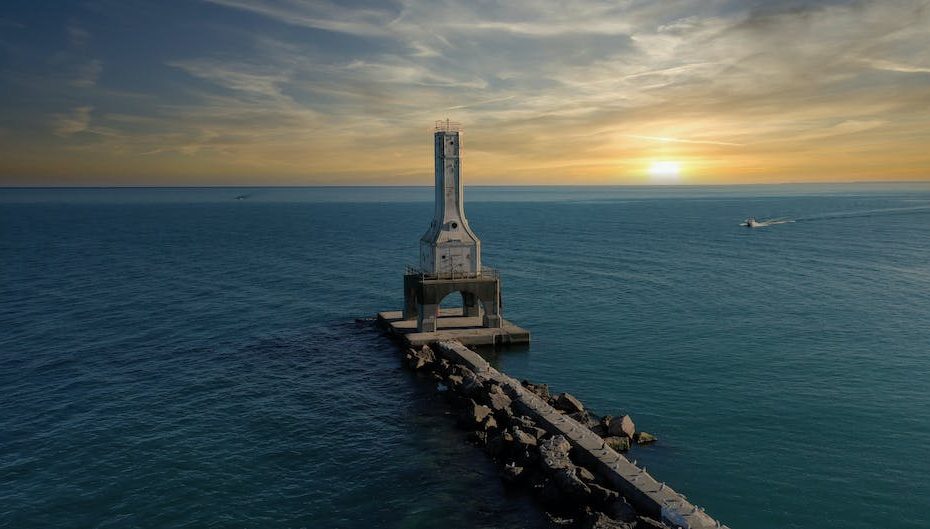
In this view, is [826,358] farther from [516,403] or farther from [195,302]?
[195,302]

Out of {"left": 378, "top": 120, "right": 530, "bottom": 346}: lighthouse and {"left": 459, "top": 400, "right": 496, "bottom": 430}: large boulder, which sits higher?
{"left": 378, "top": 120, "right": 530, "bottom": 346}: lighthouse

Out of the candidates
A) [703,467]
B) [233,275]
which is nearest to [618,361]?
[703,467]

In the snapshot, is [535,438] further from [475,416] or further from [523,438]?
[475,416]

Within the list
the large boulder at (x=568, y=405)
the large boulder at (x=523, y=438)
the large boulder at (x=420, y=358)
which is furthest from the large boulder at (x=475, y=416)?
the large boulder at (x=420, y=358)

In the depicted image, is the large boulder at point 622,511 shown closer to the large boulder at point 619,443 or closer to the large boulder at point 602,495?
the large boulder at point 602,495

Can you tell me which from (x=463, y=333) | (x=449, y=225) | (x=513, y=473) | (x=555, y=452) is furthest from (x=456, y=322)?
(x=513, y=473)

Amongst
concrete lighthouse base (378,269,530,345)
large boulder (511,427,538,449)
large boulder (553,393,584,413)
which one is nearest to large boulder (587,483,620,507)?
large boulder (511,427,538,449)

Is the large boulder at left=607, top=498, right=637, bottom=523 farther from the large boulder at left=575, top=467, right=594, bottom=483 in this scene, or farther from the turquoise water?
the turquoise water
